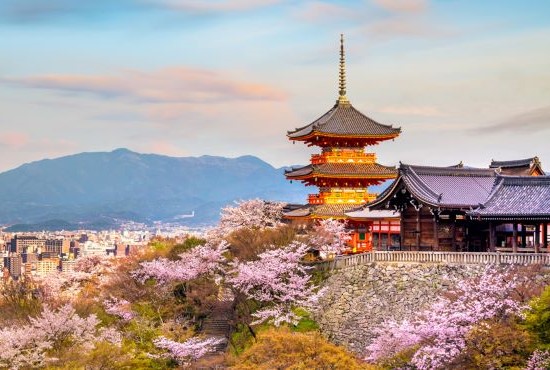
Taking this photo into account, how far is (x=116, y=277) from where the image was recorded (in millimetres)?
54594

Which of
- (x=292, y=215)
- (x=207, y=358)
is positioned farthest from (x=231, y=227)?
(x=207, y=358)

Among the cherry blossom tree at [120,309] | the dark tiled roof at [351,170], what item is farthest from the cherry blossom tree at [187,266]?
the dark tiled roof at [351,170]

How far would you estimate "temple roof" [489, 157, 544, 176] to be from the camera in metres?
52.4

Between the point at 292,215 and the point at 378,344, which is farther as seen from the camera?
the point at 292,215

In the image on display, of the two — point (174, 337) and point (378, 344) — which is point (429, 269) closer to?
point (378, 344)

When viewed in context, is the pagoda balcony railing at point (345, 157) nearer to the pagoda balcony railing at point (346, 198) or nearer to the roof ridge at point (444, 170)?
the pagoda balcony railing at point (346, 198)

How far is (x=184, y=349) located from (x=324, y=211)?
18926 millimetres

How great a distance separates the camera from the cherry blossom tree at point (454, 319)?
32438 millimetres

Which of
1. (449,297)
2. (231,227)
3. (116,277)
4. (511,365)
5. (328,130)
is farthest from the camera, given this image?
(231,227)

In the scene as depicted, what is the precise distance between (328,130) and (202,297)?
16.0m

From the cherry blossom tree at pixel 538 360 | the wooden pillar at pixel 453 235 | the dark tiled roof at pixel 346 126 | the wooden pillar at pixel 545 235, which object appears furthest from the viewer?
the dark tiled roof at pixel 346 126

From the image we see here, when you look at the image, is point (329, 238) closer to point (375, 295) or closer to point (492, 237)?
point (375, 295)

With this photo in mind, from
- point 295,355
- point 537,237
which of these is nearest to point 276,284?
point 537,237

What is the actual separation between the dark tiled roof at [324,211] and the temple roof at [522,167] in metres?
8.79
